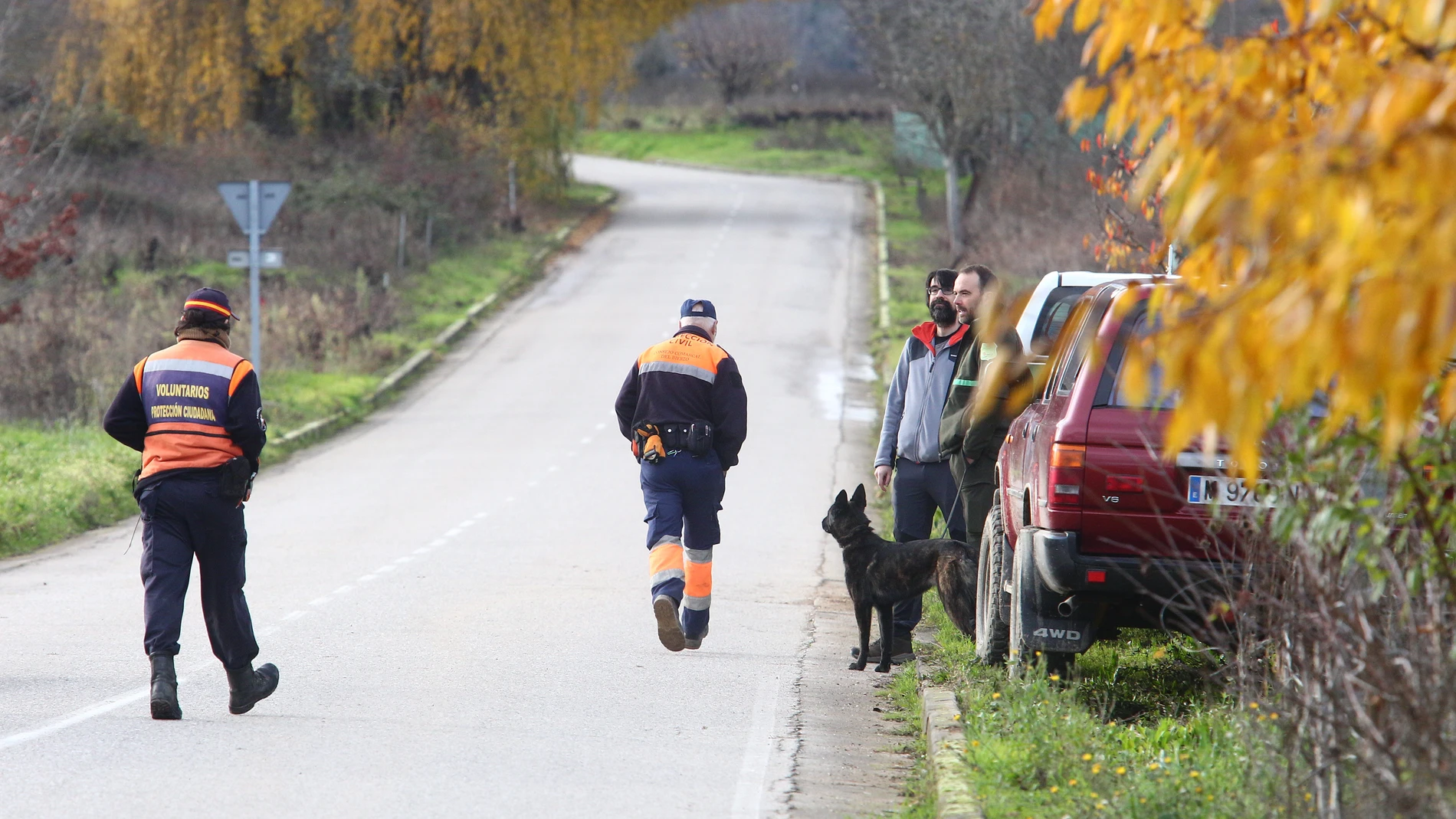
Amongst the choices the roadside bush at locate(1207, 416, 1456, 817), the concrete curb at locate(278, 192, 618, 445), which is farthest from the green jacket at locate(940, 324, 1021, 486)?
the concrete curb at locate(278, 192, 618, 445)

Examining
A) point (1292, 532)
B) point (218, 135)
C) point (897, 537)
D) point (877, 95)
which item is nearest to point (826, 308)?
point (218, 135)

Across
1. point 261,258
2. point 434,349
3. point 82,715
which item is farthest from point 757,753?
point 434,349

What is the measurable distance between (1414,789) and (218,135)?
37.8 meters

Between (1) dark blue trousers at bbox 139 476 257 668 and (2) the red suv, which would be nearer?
(2) the red suv

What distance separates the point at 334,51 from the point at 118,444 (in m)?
24.1

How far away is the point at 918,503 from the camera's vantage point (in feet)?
29.2

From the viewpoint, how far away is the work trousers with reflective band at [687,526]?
8.86 metres

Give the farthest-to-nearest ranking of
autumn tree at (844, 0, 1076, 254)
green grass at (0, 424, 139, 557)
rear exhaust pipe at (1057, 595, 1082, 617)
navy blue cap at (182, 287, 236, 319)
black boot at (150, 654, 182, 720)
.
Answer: autumn tree at (844, 0, 1076, 254), green grass at (0, 424, 139, 557), navy blue cap at (182, 287, 236, 319), black boot at (150, 654, 182, 720), rear exhaust pipe at (1057, 595, 1082, 617)

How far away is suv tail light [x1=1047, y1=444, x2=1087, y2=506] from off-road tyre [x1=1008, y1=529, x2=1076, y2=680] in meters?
0.34

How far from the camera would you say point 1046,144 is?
34.5 meters

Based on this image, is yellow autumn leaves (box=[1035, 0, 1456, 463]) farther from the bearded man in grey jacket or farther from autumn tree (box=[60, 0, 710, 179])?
autumn tree (box=[60, 0, 710, 179])

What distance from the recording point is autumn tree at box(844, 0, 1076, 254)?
101 ft

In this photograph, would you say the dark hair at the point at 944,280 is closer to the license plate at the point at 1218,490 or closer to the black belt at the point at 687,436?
the black belt at the point at 687,436

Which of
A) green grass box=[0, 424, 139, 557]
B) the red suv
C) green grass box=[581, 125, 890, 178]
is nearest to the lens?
the red suv
